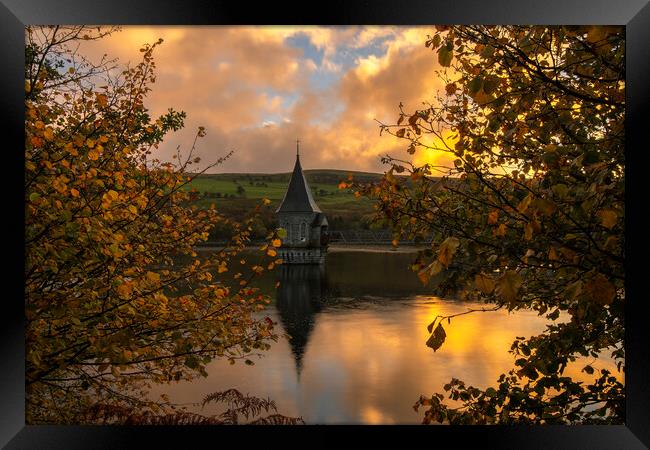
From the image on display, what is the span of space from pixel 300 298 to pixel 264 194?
8744mm

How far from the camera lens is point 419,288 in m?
20.4

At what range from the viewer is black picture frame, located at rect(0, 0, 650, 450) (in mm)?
3816

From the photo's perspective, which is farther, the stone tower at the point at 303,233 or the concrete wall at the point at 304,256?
the concrete wall at the point at 304,256

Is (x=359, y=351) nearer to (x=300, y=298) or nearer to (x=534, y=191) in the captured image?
(x=300, y=298)

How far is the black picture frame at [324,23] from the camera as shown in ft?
12.5

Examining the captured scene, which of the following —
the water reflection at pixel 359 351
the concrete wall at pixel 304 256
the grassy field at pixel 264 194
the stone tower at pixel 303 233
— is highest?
the grassy field at pixel 264 194

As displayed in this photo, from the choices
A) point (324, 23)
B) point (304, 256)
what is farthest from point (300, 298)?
point (324, 23)

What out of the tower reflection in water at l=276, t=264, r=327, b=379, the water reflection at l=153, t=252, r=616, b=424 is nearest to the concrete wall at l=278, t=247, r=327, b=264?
the tower reflection in water at l=276, t=264, r=327, b=379

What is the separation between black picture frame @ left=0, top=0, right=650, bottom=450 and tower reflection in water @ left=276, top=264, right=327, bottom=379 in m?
10.5

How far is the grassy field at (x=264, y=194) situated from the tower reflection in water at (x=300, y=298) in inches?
156

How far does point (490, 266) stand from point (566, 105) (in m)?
1.75

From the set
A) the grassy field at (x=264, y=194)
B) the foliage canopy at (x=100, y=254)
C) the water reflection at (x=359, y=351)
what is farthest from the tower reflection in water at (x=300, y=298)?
the foliage canopy at (x=100, y=254)

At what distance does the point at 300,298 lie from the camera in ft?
59.3

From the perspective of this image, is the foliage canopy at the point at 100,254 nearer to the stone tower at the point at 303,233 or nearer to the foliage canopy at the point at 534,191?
the foliage canopy at the point at 534,191
